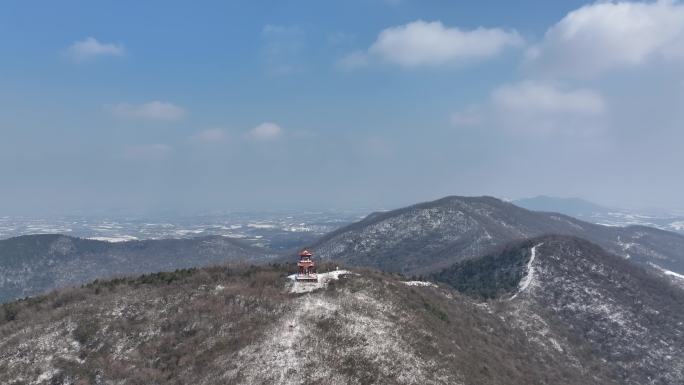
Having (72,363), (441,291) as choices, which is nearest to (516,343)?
(441,291)

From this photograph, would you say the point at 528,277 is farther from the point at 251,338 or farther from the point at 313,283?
the point at 251,338

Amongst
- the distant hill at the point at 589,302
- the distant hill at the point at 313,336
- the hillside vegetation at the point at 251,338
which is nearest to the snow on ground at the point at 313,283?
the distant hill at the point at 313,336

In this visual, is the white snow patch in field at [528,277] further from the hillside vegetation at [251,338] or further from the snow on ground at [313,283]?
the snow on ground at [313,283]

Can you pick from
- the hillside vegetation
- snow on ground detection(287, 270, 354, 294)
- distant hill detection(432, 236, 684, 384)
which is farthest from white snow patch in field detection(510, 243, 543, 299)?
snow on ground detection(287, 270, 354, 294)

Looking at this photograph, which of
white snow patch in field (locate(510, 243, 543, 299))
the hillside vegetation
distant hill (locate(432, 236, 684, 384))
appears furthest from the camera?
white snow patch in field (locate(510, 243, 543, 299))

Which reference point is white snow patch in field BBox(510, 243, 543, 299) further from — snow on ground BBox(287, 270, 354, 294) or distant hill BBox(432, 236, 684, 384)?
snow on ground BBox(287, 270, 354, 294)

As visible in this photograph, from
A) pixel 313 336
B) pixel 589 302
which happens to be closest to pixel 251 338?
pixel 313 336

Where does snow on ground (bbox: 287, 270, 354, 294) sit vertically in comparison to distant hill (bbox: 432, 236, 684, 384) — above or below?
above
